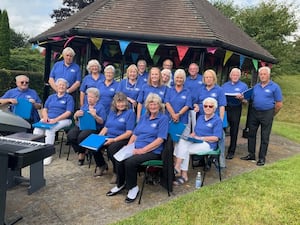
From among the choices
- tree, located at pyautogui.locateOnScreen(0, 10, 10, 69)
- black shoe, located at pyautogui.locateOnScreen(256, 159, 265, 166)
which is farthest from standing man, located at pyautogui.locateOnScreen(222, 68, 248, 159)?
tree, located at pyautogui.locateOnScreen(0, 10, 10, 69)

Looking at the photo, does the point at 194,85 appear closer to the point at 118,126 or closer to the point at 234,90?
the point at 234,90

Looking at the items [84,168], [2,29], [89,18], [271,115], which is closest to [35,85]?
[2,29]

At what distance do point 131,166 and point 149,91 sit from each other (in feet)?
5.61

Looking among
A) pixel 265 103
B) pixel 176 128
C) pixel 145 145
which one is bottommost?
pixel 145 145

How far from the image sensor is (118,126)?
512 centimetres

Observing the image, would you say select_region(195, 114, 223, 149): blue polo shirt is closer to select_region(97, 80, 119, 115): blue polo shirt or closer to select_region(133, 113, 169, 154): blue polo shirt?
select_region(133, 113, 169, 154): blue polo shirt

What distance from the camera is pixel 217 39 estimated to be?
6793 millimetres

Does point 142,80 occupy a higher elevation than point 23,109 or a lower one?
higher

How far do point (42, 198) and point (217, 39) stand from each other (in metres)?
4.49

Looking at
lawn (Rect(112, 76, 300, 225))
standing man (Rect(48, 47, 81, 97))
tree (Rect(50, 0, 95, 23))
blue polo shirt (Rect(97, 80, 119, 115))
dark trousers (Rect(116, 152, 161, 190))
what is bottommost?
lawn (Rect(112, 76, 300, 225))

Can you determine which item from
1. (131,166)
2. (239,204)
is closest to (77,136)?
(131,166)

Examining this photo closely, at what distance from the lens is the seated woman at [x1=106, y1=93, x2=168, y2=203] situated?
439 cm

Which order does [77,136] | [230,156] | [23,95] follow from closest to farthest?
[77,136] → [23,95] → [230,156]

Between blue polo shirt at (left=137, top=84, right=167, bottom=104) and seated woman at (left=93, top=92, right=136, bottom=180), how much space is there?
0.66 metres
